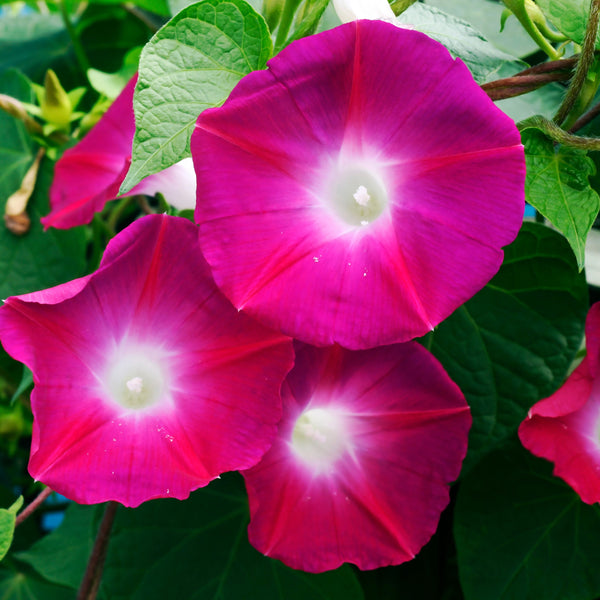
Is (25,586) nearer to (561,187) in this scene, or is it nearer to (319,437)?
(319,437)

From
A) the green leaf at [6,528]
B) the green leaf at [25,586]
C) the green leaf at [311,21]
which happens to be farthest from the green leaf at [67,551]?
the green leaf at [311,21]

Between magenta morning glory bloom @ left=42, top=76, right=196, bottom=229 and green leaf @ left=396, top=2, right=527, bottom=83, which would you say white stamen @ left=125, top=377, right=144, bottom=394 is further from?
green leaf @ left=396, top=2, right=527, bottom=83

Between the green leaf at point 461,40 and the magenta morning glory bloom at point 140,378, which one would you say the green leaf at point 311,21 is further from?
the magenta morning glory bloom at point 140,378

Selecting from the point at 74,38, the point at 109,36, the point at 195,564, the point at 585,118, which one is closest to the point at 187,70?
the point at 585,118

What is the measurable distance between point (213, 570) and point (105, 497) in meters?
0.24

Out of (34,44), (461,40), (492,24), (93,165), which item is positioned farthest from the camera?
(34,44)

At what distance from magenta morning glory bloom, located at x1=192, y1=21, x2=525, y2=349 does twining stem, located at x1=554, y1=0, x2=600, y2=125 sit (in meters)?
0.12

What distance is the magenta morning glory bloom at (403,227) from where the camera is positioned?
45 centimetres

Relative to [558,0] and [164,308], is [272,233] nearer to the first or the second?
[164,308]

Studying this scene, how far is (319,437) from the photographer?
1.88ft

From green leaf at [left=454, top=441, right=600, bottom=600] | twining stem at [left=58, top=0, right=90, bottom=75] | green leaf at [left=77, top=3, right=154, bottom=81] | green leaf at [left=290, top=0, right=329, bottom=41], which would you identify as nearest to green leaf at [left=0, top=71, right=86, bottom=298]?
twining stem at [left=58, top=0, right=90, bottom=75]

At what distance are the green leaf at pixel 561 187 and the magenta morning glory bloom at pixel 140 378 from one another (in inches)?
8.2

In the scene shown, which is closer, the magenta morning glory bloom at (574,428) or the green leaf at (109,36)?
the magenta morning glory bloom at (574,428)

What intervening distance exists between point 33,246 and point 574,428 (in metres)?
0.57
